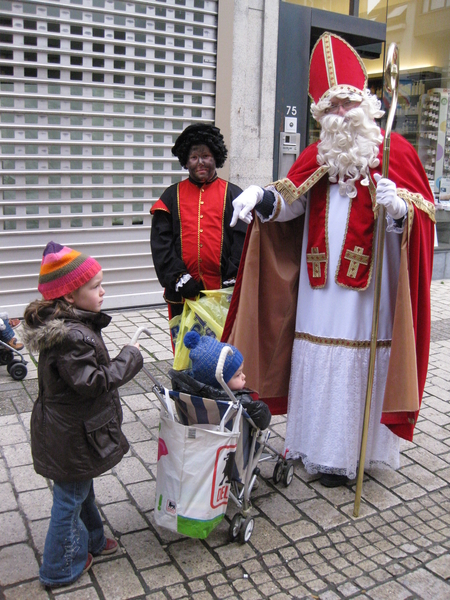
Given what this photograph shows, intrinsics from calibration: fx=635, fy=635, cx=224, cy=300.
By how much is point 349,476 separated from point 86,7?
525 cm

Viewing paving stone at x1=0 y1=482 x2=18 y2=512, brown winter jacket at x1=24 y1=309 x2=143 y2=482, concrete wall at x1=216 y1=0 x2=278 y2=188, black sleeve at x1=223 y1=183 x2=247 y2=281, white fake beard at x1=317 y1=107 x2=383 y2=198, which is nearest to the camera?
brown winter jacket at x1=24 y1=309 x2=143 y2=482

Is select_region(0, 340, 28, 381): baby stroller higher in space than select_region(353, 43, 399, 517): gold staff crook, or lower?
lower

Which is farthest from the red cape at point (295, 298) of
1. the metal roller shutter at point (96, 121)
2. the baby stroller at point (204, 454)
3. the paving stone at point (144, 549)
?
the metal roller shutter at point (96, 121)

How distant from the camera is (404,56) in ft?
31.0

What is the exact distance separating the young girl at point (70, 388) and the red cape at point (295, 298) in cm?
110

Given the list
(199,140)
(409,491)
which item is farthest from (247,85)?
(409,491)

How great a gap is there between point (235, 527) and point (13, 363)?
2584 mm

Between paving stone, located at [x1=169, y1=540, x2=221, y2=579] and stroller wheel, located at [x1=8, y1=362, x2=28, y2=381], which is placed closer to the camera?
paving stone, located at [x1=169, y1=540, x2=221, y2=579]

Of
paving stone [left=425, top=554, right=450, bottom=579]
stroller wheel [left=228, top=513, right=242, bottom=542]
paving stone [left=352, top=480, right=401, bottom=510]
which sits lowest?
paving stone [left=425, top=554, right=450, bottom=579]

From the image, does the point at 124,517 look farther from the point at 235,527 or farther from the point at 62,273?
the point at 62,273

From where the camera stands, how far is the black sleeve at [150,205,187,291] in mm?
3988

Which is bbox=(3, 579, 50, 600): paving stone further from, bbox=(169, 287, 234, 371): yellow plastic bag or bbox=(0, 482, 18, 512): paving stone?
bbox=(169, 287, 234, 371): yellow plastic bag

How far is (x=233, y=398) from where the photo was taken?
2.80m

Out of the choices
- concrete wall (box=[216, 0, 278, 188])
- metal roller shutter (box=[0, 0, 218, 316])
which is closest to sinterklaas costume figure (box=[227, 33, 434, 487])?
metal roller shutter (box=[0, 0, 218, 316])
